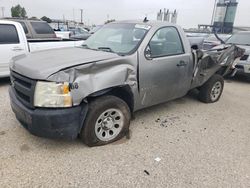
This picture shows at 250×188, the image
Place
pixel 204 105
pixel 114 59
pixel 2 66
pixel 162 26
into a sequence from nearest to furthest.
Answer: pixel 114 59 → pixel 162 26 → pixel 204 105 → pixel 2 66

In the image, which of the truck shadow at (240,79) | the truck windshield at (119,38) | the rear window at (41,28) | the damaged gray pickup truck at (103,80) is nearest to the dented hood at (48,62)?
the damaged gray pickup truck at (103,80)

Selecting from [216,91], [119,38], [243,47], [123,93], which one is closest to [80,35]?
[243,47]

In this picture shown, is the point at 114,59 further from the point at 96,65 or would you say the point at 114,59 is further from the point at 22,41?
the point at 22,41

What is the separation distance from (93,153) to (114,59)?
4.30ft

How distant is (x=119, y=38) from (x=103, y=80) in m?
1.23

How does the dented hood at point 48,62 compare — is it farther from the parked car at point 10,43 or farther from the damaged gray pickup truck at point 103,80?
the parked car at point 10,43

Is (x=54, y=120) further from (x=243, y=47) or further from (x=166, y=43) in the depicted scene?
(x=243, y=47)

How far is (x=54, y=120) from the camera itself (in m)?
2.52

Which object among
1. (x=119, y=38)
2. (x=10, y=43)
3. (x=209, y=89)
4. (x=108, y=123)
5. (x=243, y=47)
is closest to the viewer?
(x=108, y=123)

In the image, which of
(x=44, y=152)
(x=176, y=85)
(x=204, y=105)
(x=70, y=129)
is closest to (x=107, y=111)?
(x=70, y=129)

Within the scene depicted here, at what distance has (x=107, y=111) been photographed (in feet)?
9.78

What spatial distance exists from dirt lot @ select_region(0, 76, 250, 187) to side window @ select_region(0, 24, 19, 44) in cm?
225

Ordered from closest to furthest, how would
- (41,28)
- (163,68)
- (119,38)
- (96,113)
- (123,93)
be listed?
(96,113) < (123,93) < (163,68) < (119,38) < (41,28)

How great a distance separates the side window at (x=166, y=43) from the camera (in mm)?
3518
